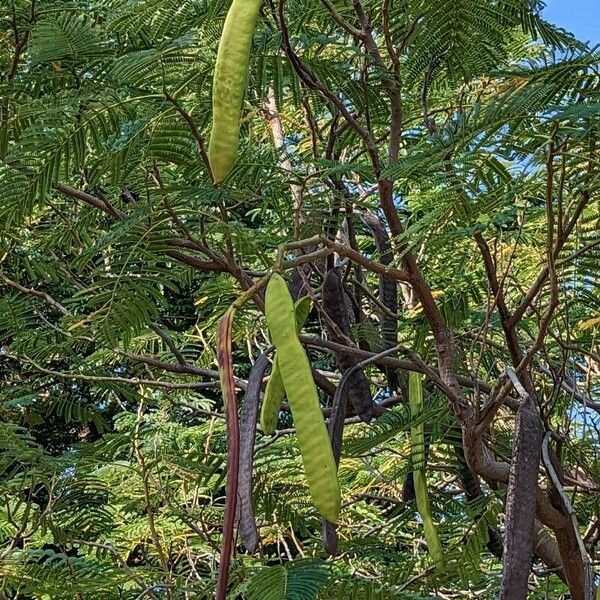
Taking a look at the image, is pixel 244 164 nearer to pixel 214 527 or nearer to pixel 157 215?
pixel 157 215

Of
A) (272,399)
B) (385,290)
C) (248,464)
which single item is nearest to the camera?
(248,464)

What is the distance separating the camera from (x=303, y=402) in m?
0.77

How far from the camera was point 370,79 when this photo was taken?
5.48 feet

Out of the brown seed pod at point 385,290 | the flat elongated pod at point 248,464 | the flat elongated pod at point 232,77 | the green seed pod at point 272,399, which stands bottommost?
the flat elongated pod at point 248,464

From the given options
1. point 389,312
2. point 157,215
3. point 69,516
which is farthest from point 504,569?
point 69,516

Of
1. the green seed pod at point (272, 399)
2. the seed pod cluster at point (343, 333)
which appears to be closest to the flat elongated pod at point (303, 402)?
the green seed pod at point (272, 399)

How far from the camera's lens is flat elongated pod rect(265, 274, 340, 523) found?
76 centimetres

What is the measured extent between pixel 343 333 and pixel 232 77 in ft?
3.64

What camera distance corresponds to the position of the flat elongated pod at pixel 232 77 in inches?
33.9

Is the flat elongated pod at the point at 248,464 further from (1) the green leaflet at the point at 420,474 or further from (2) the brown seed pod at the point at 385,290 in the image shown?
(2) the brown seed pod at the point at 385,290

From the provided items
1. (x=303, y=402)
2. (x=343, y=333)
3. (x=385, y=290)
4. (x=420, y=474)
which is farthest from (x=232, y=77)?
(x=385, y=290)

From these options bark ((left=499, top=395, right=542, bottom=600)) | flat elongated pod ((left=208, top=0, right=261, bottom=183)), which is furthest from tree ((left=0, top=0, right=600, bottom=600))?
flat elongated pod ((left=208, top=0, right=261, bottom=183))

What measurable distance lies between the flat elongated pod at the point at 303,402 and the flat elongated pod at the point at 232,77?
6.5 inches

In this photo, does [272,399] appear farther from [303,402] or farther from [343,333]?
[343,333]
